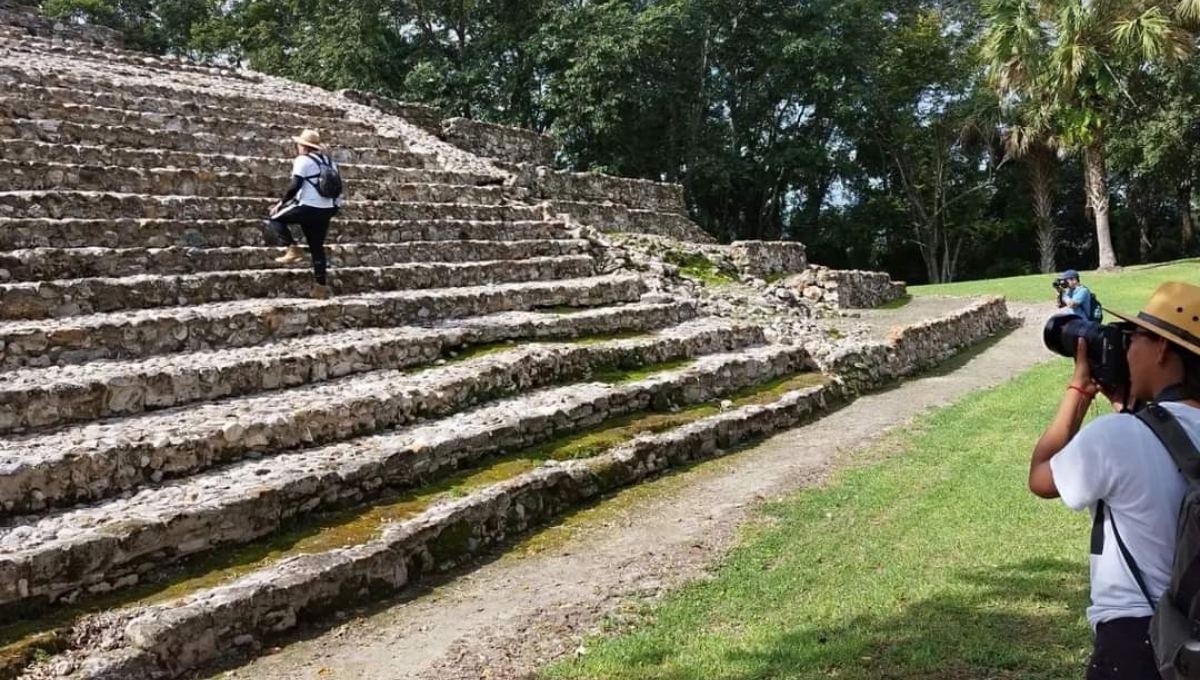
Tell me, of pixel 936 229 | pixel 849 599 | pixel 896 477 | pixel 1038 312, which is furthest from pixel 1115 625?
pixel 936 229

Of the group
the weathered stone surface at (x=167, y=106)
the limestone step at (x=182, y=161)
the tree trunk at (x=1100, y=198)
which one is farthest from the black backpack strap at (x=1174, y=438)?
the tree trunk at (x=1100, y=198)

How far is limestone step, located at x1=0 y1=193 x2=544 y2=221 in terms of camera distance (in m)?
7.64

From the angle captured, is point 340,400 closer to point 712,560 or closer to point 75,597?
point 75,597

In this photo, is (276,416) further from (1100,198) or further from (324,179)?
(1100,198)

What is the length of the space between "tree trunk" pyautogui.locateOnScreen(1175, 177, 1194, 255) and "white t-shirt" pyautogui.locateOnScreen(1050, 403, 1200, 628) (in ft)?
94.0

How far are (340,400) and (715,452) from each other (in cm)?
324

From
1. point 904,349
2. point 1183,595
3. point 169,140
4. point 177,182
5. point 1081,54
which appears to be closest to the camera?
point 1183,595

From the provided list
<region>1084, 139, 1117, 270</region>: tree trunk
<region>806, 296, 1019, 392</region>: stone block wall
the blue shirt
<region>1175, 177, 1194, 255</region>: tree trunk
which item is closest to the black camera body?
the blue shirt

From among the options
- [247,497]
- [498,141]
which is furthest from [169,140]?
[247,497]

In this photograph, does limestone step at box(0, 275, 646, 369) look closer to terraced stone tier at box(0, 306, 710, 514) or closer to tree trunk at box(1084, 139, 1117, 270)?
terraced stone tier at box(0, 306, 710, 514)

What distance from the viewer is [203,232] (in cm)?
831

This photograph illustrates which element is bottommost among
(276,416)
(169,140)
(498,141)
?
(276,416)

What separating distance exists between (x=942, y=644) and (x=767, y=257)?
42.8 ft

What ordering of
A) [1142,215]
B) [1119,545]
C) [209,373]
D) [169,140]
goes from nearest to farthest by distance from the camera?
[1119,545]
[209,373]
[169,140]
[1142,215]
